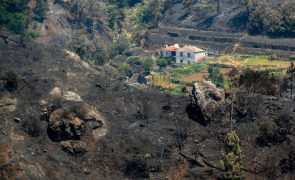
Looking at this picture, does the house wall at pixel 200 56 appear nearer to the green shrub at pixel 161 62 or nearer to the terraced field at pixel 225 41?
the terraced field at pixel 225 41

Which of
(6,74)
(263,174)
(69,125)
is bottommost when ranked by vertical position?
(263,174)

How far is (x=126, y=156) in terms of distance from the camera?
40.6m

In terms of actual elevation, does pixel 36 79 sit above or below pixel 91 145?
above

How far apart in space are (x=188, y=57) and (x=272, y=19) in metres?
19.4

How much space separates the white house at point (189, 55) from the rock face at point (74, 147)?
50.0 meters

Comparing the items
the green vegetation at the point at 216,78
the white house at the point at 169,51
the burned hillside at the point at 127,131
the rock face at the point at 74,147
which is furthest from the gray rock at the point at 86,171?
the white house at the point at 169,51

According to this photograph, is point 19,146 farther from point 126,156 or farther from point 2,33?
point 2,33

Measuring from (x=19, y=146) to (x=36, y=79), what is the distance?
1192cm

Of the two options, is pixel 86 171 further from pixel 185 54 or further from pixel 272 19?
pixel 272 19

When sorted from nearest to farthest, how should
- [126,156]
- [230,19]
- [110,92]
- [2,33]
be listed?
[126,156] < [110,92] < [2,33] < [230,19]

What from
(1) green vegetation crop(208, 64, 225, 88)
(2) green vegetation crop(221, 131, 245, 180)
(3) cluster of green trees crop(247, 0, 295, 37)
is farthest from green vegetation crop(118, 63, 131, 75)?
(2) green vegetation crop(221, 131, 245, 180)

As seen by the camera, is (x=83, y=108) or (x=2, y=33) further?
(x=2, y=33)

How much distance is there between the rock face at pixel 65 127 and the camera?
41922mm

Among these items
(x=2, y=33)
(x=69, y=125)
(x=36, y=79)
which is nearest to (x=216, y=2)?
(x=2, y=33)
